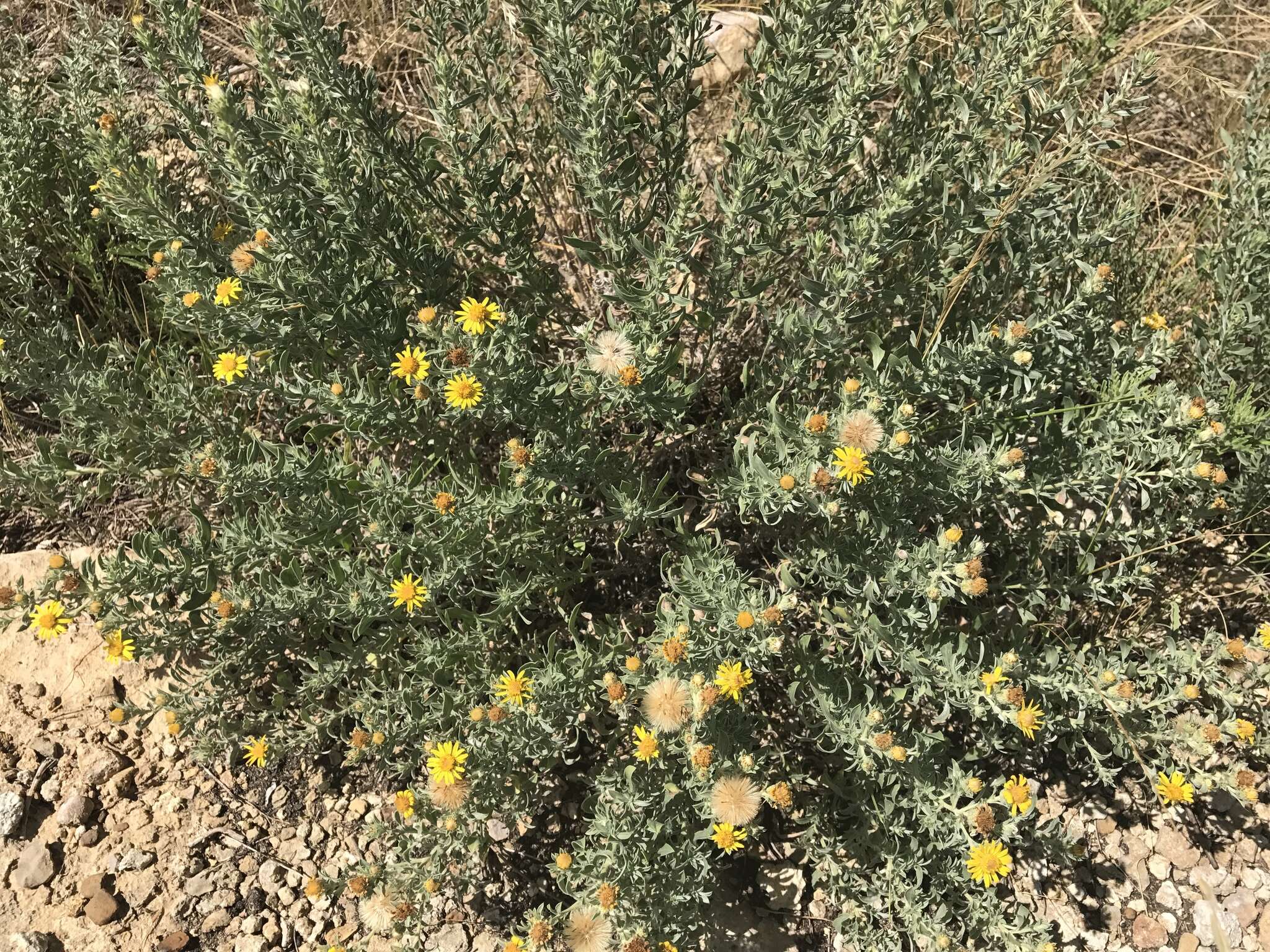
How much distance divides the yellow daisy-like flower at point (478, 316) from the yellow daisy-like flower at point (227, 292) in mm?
845

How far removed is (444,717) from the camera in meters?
3.45

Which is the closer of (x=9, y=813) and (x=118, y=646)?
(x=118, y=646)

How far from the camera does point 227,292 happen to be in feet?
10.9

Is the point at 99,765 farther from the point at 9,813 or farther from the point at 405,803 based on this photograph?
the point at 405,803

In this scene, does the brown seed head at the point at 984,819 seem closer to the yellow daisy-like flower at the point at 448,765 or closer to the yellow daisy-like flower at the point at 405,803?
the yellow daisy-like flower at the point at 448,765

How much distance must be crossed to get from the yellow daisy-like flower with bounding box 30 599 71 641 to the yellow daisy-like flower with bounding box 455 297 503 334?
177 centimetres

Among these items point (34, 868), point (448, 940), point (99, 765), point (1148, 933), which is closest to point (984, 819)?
point (1148, 933)

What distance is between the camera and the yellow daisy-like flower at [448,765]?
3170 millimetres

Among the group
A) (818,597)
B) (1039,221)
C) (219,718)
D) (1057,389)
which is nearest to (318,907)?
(219,718)

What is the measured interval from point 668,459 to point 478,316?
52.7 inches

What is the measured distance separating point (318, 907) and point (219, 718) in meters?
0.89

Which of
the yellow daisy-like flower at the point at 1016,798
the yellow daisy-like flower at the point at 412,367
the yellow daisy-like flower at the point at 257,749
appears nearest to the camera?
the yellow daisy-like flower at the point at 1016,798

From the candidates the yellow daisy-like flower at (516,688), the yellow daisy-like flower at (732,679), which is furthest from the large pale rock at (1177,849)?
the yellow daisy-like flower at (516,688)

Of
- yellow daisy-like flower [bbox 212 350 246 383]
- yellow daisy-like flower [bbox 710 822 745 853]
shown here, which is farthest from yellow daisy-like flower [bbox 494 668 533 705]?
yellow daisy-like flower [bbox 212 350 246 383]
